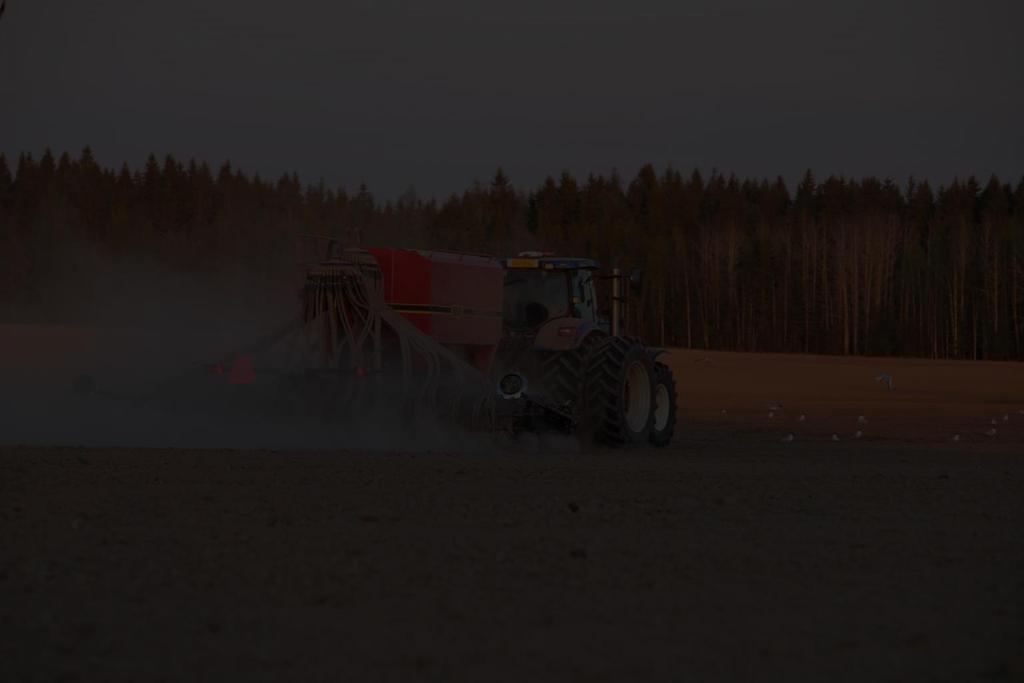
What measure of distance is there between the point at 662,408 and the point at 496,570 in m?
12.0

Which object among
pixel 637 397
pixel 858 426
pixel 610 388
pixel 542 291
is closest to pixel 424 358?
pixel 610 388

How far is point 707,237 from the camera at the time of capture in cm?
9494

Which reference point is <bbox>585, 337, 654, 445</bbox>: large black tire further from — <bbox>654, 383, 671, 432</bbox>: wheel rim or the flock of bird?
the flock of bird

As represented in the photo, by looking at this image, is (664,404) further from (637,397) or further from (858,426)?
(858,426)

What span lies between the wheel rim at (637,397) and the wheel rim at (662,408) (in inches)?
29.5

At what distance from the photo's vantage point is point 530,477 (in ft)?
41.2

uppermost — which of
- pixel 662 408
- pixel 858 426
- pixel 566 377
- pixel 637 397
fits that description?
pixel 566 377

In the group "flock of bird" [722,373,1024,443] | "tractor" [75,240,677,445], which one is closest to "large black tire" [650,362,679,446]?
"tractor" [75,240,677,445]

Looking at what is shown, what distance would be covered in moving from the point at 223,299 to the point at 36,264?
59700mm

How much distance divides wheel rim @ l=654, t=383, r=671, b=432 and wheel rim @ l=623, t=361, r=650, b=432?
0.75 meters

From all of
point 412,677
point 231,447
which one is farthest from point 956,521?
point 231,447

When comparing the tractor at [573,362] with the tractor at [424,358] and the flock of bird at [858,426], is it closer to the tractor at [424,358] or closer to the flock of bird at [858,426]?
the tractor at [424,358]

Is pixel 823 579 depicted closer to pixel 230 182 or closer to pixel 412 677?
pixel 412 677

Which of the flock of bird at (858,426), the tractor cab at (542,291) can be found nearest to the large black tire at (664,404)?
the tractor cab at (542,291)
